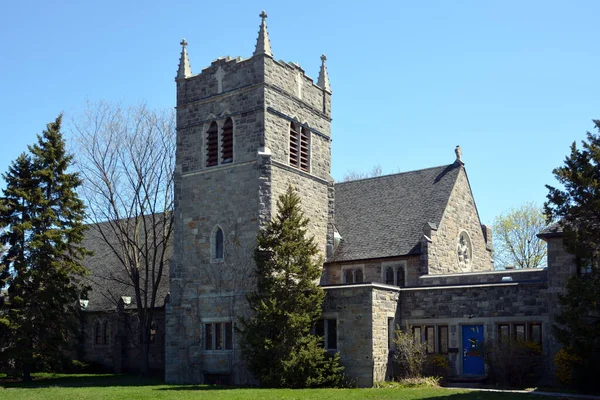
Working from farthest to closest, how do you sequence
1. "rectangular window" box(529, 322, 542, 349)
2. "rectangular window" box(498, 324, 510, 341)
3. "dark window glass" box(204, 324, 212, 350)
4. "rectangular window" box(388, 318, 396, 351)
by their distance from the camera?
"dark window glass" box(204, 324, 212, 350), "rectangular window" box(388, 318, 396, 351), "rectangular window" box(498, 324, 510, 341), "rectangular window" box(529, 322, 542, 349)

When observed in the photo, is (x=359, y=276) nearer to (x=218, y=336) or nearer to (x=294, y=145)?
(x=294, y=145)

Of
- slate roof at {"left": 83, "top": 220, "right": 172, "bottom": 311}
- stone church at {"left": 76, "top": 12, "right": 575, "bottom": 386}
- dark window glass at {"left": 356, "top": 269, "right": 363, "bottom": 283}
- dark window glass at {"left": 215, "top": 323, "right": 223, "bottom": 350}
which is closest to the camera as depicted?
stone church at {"left": 76, "top": 12, "right": 575, "bottom": 386}

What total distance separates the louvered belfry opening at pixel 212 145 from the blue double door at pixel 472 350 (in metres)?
12.9

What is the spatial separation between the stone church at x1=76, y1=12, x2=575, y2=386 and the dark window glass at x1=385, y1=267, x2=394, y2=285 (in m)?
0.05

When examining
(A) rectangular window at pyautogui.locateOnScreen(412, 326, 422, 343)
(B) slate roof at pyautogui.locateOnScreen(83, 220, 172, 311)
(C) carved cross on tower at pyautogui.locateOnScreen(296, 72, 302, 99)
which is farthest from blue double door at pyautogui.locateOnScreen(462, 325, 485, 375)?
(B) slate roof at pyautogui.locateOnScreen(83, 220, 172, 311)

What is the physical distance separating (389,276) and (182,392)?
11.0m

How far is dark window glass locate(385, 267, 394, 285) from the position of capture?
3250cm

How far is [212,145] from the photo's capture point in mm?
33094

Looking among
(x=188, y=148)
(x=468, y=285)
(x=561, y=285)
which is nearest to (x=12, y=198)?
(x=188, y=148)

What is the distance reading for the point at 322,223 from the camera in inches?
1346

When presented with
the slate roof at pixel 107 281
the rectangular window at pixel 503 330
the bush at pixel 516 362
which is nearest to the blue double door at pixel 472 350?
the rectangular window at pixel 503 330

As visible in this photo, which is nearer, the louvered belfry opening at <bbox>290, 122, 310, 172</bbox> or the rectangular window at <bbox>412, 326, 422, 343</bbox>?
the rectangular window at <bbox>412, 326, 422, 343</bbox>

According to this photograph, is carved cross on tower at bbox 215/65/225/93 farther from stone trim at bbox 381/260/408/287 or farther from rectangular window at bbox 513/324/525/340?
rectangular window at bbox 513/324/525/340

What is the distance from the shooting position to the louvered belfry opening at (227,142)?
32.3 m
